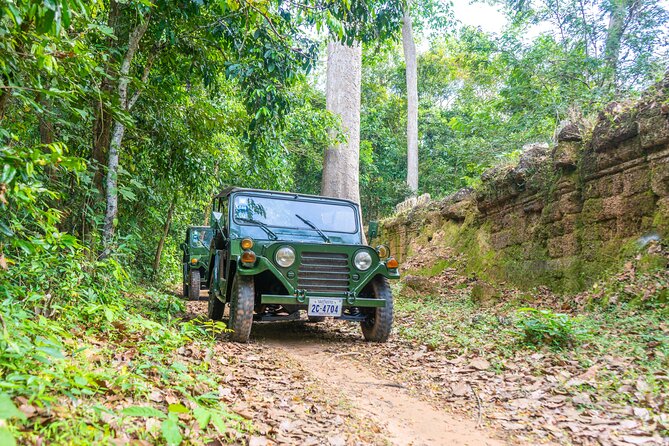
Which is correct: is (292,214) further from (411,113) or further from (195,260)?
(411,113)

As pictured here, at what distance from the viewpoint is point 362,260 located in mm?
5664

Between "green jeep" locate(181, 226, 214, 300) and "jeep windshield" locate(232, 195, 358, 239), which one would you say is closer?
"jeep windshield" locate(232, 195, 358, 239)

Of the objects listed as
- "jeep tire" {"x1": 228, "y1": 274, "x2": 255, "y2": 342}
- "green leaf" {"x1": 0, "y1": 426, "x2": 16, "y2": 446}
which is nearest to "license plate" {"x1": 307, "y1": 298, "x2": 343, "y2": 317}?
"jeep tire" {"x1": 228, "y1": 274, "x2": 255, "y2": 342}

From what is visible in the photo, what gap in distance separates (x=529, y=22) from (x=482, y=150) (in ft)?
14.8

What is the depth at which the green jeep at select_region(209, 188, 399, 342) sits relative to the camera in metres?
5.31

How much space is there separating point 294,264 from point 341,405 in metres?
2.27

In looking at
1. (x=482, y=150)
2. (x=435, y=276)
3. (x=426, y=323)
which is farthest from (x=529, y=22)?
(x=426, y=323)

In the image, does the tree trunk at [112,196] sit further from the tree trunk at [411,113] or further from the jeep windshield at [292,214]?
the tree trunk at [411,113]

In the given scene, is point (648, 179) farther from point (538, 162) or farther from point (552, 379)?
point (552, 379)

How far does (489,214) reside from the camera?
9836 millimetres

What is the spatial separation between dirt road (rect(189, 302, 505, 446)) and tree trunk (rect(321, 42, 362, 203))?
5.74 m

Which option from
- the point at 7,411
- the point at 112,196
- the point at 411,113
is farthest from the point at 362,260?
the point at 411,113

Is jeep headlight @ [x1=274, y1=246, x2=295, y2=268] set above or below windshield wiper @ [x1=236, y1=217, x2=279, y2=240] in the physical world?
below

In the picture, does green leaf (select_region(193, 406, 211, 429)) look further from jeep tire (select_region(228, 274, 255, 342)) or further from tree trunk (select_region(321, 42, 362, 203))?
tree trunk (select_region(321, 42, 362, 203))
